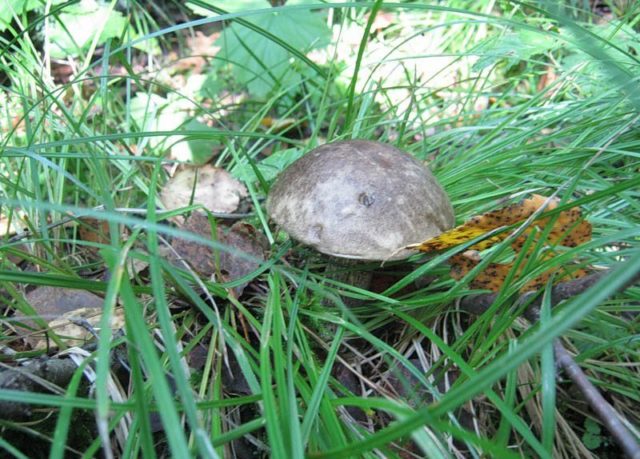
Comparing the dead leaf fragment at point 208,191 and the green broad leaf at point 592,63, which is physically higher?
the green broad leaf at point 592,63

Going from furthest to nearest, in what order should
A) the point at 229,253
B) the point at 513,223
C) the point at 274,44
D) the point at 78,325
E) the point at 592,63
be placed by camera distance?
the point at 274,44 → the point at 592,63 → the point at 229,253 → the point at 78,325 → the point at 513,223

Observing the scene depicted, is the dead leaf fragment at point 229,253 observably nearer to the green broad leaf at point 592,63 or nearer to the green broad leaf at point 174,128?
the green broad leaf at point 174,128

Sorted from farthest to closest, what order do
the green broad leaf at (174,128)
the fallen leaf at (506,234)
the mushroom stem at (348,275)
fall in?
1. the green broad leaf at (174,128)
2. the mushroom stem at (348,275)
3. the fallen leaf at (506,234)

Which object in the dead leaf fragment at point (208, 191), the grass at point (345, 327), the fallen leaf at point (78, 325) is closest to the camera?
the grass at point (345, 327)

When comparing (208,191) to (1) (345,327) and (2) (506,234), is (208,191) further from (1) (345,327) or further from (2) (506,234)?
(2) (506,234)

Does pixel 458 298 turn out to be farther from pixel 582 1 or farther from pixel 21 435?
pixel 582 1

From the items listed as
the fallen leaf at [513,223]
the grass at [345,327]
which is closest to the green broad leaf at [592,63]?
the grass at [345,327]

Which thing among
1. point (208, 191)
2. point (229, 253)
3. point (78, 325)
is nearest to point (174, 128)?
point (208, 191)
